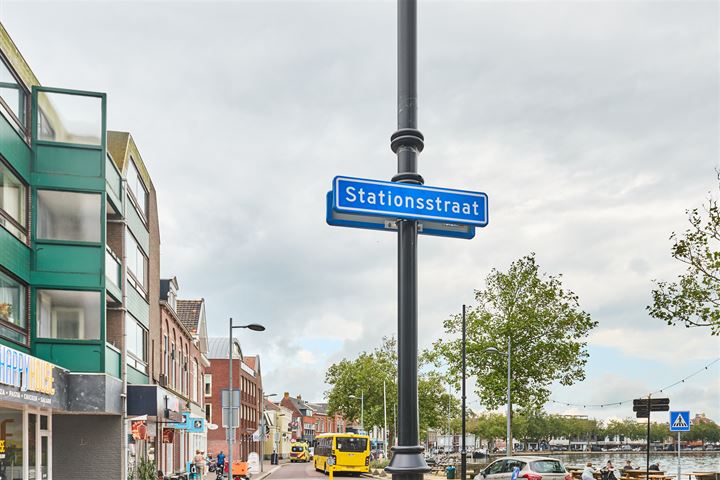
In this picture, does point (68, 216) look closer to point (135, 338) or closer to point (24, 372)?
point (24, 372)

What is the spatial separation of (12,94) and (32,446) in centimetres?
888

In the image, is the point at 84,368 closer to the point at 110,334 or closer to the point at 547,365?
the point at 110,334

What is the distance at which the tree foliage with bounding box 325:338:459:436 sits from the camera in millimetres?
85062

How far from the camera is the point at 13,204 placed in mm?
20562

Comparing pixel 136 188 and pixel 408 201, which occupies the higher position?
pixel 136 188

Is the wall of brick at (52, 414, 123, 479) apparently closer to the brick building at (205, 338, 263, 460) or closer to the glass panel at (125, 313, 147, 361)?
the glass panel at (125, 313, 147, 361)

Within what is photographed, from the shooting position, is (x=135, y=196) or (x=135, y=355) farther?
(x=135, y=196)

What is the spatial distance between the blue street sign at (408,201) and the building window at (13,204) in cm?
1626

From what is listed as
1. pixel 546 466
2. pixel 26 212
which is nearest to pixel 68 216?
pixel 26 212

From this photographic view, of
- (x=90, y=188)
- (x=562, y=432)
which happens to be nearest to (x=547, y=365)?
(x=90, y=188)

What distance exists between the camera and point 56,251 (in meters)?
22.0

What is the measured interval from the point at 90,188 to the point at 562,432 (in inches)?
5227

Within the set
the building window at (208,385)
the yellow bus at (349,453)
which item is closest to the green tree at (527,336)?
the yellow bus at (349,453)

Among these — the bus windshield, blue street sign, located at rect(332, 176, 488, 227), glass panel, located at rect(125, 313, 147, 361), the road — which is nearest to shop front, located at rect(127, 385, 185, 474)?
glass panel, located at rect(125, 313, 147, 361)
